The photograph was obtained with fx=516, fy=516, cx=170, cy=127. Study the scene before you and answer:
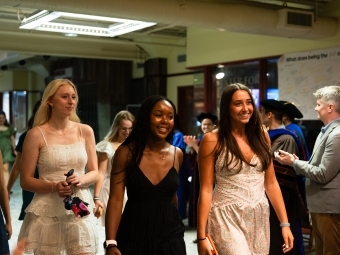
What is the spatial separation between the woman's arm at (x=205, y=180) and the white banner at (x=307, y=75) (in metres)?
3.90

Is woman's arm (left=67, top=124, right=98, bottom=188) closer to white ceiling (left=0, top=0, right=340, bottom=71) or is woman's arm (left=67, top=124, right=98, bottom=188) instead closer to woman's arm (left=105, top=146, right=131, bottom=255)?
woman's arm (left=105, top=146, right=131, bottom=255)

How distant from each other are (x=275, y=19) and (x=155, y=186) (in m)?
3.79

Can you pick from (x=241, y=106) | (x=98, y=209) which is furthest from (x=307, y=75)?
(x=241, y=106)

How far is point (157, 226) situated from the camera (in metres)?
2.46

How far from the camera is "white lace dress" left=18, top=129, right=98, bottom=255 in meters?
2.83

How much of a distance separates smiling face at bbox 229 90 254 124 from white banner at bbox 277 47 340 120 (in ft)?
12.4

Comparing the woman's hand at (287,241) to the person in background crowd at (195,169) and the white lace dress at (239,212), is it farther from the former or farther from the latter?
the person in background crowd at (195,169)

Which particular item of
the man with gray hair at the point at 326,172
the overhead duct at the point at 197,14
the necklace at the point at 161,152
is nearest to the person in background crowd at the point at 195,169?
the overhead duct at the point at 197,14

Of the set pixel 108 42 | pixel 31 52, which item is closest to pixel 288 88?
pixel 108 42

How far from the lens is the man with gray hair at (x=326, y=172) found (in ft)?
11.9

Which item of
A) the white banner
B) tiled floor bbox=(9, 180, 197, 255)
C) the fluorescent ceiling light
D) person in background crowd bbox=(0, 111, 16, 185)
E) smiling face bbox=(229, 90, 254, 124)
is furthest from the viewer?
person in background crowd bbox=(0, 111, 16, 185)

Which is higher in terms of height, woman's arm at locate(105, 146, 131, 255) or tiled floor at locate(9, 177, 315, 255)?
woman's arm at locate(105, 146, 131, 255)

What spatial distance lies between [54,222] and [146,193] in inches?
26.8

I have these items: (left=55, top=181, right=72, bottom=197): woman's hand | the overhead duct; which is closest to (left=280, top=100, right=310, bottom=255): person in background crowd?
the overhead duct
